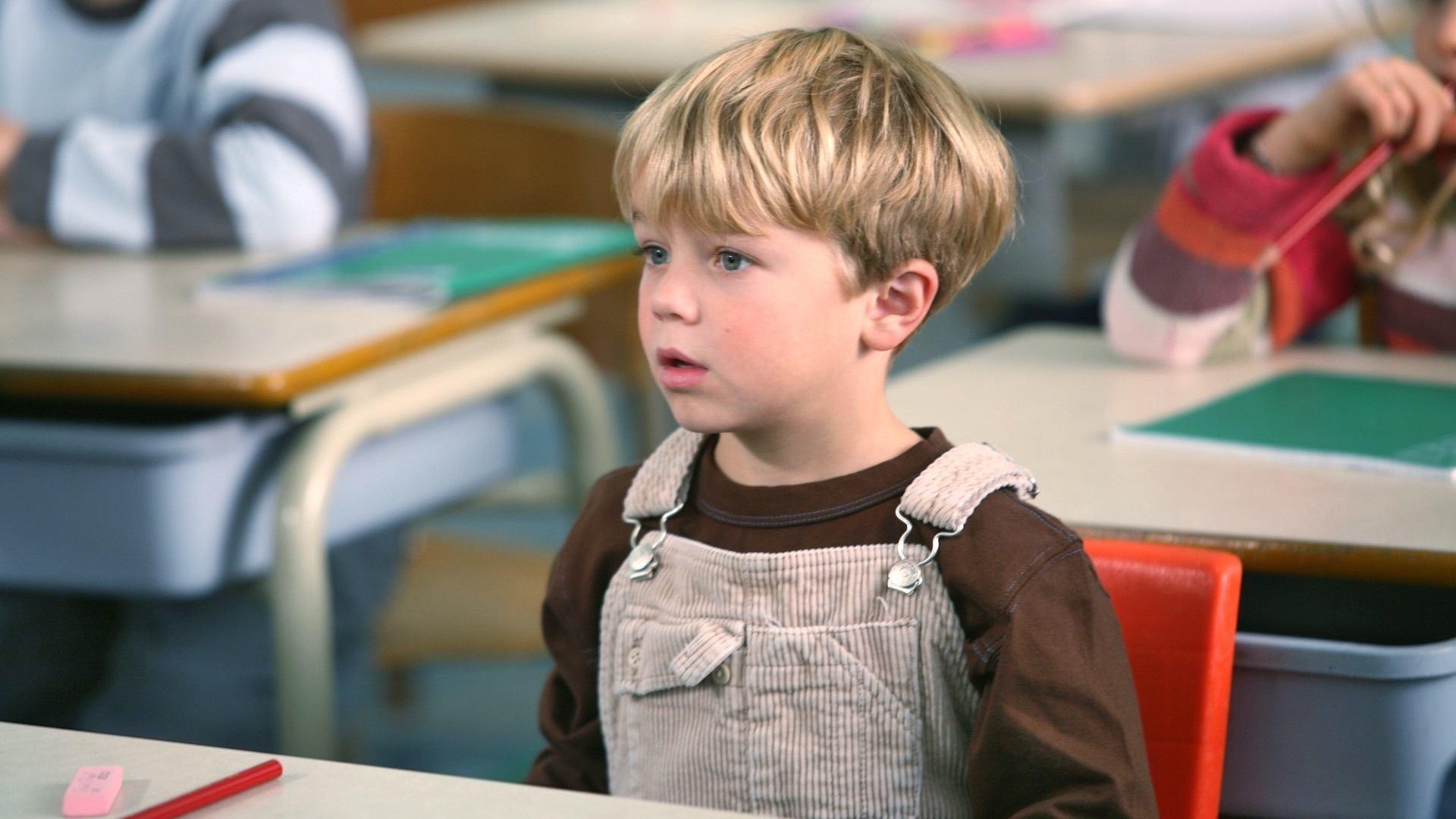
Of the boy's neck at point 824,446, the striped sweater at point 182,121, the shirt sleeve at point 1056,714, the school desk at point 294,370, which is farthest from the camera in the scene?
the striped sweater at point 182,121

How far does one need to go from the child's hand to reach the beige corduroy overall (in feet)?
1.89

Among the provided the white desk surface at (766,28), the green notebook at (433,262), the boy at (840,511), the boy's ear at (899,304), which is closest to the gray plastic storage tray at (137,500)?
the green notebook at (433,262)

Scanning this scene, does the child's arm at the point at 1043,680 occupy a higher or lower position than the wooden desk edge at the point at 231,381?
higher

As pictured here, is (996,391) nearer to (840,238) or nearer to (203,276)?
(840,238)

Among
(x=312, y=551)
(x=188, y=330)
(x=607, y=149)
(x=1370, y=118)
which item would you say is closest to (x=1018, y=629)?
(x=1370, y=118)

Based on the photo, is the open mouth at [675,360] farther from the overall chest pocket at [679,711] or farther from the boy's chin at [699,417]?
the overall chest pocket at [679,711]

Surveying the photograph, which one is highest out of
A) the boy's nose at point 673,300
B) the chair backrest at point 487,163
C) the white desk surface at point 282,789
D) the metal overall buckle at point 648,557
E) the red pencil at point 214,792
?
Result: the boy's nose at point 673,300

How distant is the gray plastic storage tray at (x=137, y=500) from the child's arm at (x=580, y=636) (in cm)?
52

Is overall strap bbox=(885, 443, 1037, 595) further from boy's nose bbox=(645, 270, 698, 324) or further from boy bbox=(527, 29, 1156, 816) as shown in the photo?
boy's nose bbox=(645, 270, 698, 324)

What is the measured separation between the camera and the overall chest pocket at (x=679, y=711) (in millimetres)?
1016

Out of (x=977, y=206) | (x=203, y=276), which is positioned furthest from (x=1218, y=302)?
(x=203, y=276)

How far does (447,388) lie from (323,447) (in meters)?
0.18

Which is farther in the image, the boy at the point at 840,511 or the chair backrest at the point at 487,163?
the chair backrest at the point at 487,163

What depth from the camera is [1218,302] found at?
1.52 meters
